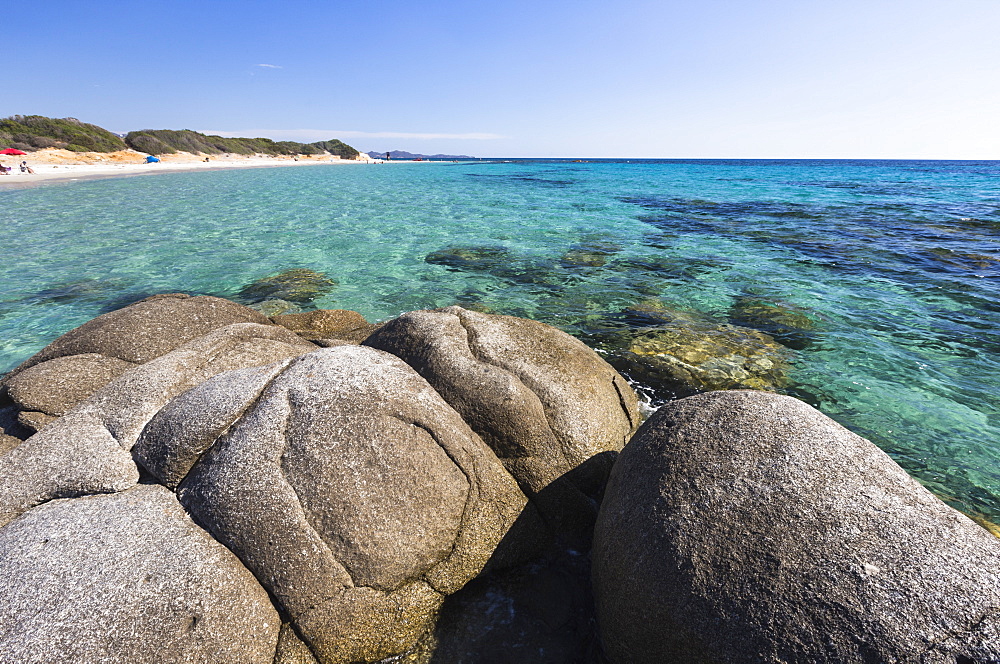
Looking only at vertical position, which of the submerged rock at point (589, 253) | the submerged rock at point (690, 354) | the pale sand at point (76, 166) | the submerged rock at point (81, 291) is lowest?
the submerged rock at point (81, 291)

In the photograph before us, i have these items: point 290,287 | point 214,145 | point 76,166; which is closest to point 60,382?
point 290,287

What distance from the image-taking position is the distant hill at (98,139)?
52025 millimetres

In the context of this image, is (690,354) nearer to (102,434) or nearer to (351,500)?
(351,500)

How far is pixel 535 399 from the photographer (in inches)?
159

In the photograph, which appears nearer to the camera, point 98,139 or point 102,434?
point 102,434

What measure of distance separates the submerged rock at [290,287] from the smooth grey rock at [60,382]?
5.03m

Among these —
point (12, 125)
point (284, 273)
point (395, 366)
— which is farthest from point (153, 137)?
point (395, 366)

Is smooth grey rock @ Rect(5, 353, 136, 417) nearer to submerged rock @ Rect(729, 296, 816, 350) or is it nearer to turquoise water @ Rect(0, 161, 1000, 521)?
turquoise water @ Rect(0, 161, 1000, 521)

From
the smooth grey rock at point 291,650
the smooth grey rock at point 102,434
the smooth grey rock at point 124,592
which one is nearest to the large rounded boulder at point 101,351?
the smooth grey rock at point 102,434

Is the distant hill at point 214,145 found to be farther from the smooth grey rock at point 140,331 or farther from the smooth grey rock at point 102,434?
the smooth grey rock at point 102,434

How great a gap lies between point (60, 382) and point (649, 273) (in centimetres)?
1077

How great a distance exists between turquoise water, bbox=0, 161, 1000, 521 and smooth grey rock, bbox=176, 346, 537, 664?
15.6 feet

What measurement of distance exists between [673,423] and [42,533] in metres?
3.87

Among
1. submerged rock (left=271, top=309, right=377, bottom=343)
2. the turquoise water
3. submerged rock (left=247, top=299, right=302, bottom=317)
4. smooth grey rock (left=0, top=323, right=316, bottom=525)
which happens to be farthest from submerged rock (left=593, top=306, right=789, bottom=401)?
submerged rock (left=247, top=299, right=302, bottom=317)
